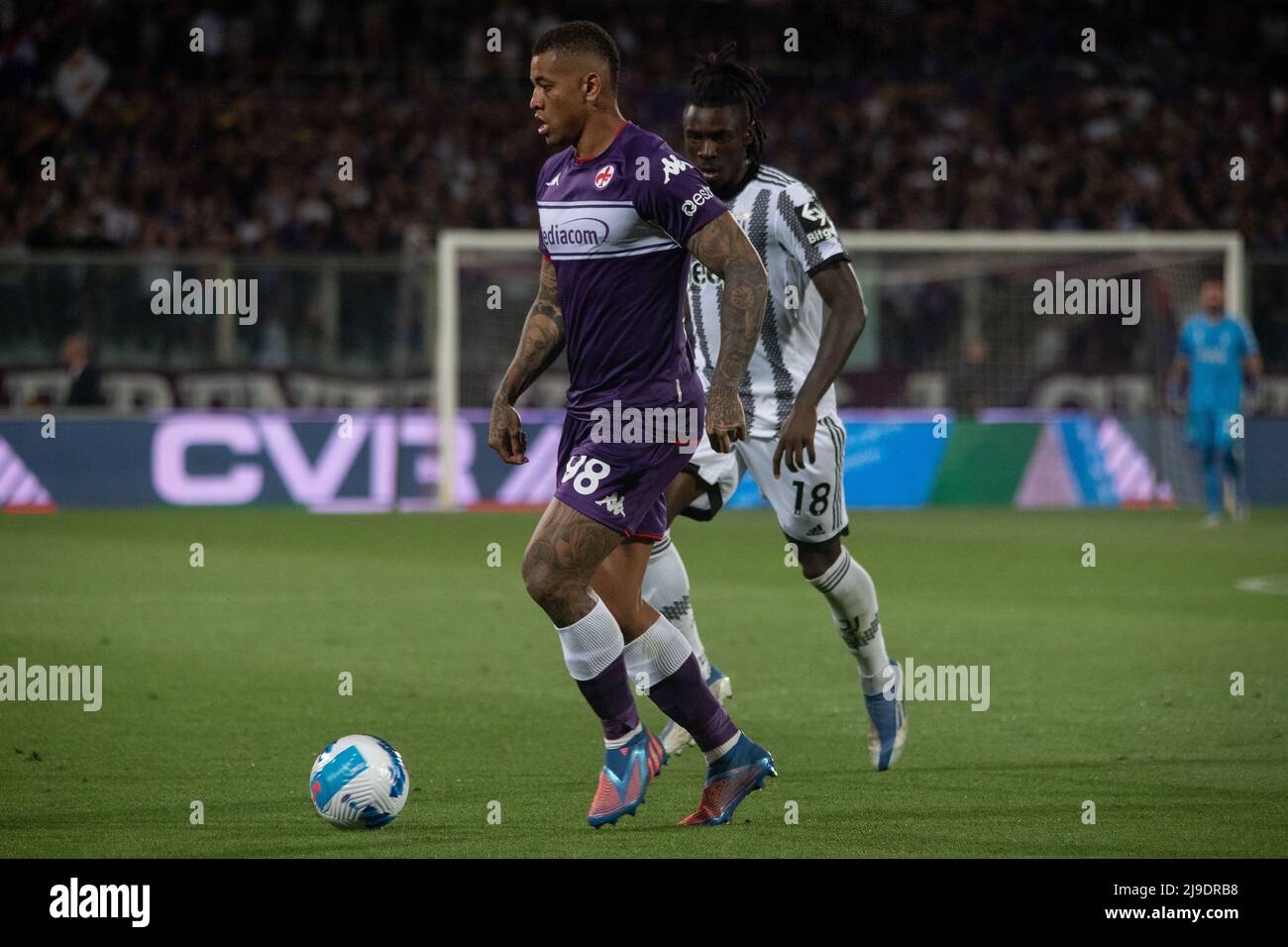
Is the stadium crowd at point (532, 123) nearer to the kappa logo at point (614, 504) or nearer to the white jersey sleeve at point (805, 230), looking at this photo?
the white jersey sleeve at point (805, 230)

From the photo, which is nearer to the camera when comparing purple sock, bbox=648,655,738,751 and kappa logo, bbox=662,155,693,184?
kappa logo, bbox=662,155,693,184

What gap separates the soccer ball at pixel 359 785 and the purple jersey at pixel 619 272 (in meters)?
1.13

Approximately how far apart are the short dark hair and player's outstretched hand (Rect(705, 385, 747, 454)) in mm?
953

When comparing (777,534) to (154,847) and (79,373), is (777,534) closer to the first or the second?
(79,373)

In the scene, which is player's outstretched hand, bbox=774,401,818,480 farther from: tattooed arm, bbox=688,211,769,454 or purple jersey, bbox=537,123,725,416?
tattooed arm, bbox=688,211,769,454

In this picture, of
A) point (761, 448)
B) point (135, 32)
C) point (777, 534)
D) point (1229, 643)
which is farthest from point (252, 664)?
point (135, 32)

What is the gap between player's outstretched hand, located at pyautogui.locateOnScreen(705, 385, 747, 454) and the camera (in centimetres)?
532

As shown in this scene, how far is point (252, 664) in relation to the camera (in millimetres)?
9250

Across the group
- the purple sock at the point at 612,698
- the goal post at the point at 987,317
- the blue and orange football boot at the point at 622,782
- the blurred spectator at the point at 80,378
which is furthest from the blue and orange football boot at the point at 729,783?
the blurred spectator at the point at 80,378

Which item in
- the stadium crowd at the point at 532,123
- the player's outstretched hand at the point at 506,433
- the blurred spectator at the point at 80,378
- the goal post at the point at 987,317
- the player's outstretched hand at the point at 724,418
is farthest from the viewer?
the stadium crowd at the point at 532,123

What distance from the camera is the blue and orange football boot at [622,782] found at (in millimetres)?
5492

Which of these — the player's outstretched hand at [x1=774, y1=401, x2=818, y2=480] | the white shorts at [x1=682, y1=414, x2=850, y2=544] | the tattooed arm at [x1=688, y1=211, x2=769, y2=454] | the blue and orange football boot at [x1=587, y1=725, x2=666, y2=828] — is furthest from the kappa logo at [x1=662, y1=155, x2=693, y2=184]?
the blue and orange football boot at [x1=587, y1=725, x2=666, y2=828]

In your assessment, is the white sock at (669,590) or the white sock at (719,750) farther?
the white sock at (669,590)

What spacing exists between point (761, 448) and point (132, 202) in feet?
61.3
